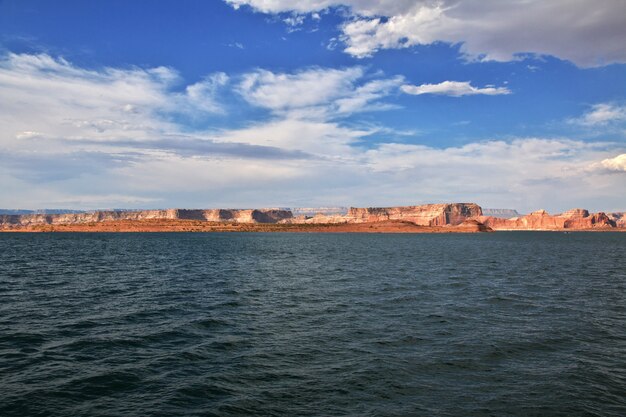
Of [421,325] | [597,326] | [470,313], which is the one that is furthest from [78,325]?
[597,326]

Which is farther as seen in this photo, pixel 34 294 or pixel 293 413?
pixel 34 294

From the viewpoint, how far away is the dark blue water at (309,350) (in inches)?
723

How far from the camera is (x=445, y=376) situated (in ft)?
70.7

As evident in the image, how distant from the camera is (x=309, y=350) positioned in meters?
25.6

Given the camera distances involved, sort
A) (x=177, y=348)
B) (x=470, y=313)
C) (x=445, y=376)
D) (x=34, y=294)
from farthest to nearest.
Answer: (x=34, y=294), (x=470, y=313), (x=177, y=348), (x=445, y=376)

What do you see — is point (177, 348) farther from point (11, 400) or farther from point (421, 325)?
point (421, 325)

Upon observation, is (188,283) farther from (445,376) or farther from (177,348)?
(445,376)

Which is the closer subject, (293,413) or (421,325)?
(293,413)

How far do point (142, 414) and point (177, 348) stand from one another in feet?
30.0

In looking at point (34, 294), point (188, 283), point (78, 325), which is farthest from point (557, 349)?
point (34, 294)

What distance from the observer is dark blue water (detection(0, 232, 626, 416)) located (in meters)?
A: 18.4

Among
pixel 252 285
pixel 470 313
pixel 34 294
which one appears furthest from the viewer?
pixel 252 285

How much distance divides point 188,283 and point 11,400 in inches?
1424

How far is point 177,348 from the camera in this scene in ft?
85.4
